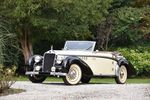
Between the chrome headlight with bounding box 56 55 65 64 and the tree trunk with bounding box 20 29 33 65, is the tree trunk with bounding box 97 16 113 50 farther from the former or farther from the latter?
the chrome headlight with bounding box 56 55 65 64

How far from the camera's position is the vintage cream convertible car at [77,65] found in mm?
19531

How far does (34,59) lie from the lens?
68.0 feet

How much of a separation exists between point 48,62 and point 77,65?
1.04 meters

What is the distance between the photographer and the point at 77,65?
1984 cm

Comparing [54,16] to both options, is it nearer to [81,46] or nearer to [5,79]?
[81,46]

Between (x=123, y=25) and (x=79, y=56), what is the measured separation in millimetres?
14544

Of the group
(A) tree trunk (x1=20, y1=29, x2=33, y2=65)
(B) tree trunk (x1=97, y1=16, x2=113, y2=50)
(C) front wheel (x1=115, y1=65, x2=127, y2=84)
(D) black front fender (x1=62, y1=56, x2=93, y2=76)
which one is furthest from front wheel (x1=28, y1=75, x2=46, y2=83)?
(B) tree trunk (x1=97, y1=16, x2=113, y2=50)

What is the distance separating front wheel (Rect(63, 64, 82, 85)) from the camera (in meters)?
19.4

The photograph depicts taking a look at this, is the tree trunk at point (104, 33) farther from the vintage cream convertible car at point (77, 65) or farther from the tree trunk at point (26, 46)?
the vintage cream convertible car at point (77, 65)

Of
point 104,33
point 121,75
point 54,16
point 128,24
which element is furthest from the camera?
point 104,33

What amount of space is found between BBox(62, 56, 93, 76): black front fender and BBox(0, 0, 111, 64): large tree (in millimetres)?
10068

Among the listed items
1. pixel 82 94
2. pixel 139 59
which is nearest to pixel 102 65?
pixel 82 94

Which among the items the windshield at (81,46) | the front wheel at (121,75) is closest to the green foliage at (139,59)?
the front wheel at (121,75)

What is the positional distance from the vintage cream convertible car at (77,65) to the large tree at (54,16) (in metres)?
8.94
